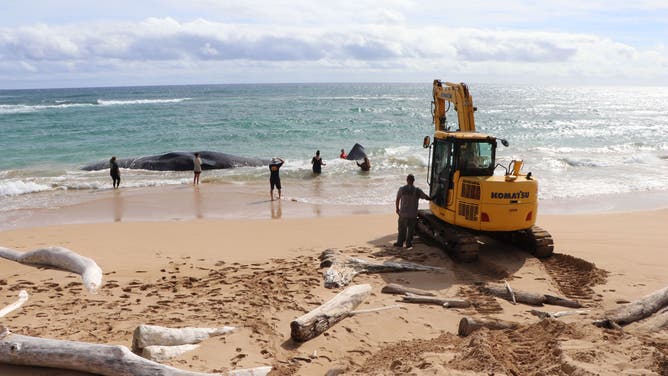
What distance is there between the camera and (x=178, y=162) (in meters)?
24.8

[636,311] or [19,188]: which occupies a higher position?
[636,311]

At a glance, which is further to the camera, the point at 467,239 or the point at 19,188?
the point at 19,188

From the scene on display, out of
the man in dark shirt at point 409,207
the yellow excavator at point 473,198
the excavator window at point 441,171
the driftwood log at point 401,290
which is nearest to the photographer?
the driftwood log at point 401,290

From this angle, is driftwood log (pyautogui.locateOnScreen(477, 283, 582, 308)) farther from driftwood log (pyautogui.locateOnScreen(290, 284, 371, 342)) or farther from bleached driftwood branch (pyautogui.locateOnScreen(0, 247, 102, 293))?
bleached driftwood branch (pyautogui.locateOnScreen(0, 247, 102, 293))

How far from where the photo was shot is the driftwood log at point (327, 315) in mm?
6656

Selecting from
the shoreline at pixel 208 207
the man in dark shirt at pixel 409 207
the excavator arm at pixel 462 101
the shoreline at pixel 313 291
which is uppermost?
the excavator arm at pixel 462 101

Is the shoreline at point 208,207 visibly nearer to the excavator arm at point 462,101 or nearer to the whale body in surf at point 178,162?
the excavator arm at point 462,101

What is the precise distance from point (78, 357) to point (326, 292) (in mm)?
3678

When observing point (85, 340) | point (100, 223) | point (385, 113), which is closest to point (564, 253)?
point (85, 340)

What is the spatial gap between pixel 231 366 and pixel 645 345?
425cm

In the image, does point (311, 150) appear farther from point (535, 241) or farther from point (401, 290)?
point (401, 290)

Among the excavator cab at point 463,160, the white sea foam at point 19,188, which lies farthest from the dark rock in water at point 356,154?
the excavator cab at point 463,160

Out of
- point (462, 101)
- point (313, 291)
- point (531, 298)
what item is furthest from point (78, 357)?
point (462, 101)

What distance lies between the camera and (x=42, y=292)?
8453 millimetres
